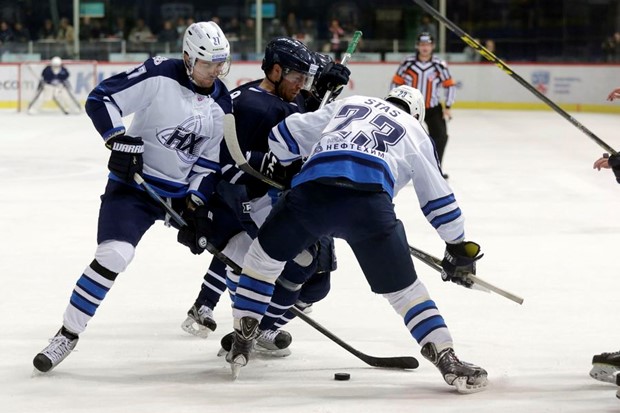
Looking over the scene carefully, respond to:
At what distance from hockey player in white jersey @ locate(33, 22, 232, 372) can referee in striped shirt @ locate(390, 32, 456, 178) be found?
5.17 m

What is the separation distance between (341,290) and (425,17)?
42.8 feet

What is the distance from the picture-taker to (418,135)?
134 inches

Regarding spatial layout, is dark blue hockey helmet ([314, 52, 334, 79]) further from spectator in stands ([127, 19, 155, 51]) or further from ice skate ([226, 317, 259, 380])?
spectator in stands ([127, 19, 155, 51])

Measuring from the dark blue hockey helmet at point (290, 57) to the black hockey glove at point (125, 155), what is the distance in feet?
1.73

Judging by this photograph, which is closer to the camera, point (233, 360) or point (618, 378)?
point (618, 378)

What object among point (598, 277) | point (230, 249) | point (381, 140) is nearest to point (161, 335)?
point (230, 249)

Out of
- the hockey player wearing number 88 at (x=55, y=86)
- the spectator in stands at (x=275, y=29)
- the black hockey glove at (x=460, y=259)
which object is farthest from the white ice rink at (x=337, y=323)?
the spectator in stands at (x=275, y=29)

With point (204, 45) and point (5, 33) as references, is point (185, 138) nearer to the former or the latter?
point (204, 45)

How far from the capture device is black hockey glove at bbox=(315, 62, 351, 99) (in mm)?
3924

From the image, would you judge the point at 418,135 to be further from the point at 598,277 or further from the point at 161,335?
the point at 598,277

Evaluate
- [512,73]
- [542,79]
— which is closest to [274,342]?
[512,73]

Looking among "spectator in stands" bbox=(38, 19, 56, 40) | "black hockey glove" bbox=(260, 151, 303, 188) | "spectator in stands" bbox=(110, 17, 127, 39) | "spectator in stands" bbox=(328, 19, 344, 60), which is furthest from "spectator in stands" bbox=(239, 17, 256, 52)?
"black hockey glove" bbox=(260, 151, 303, 188)

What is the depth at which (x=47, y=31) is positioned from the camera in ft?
57.4

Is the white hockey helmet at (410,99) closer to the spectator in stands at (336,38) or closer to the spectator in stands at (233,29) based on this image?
the spectator in stands at (336,38)
